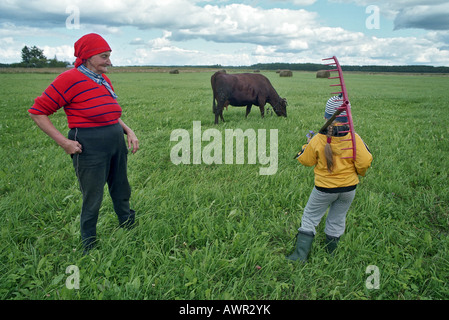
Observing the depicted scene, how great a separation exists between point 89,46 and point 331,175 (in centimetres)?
232

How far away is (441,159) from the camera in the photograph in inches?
207

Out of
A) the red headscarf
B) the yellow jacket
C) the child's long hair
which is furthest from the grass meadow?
the red headscarf

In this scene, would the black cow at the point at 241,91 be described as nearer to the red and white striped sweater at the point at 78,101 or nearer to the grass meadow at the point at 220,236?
the grass meadow at the point at 220,236

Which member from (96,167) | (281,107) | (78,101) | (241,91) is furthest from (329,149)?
(281,107)

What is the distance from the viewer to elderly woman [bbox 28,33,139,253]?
2213 mm

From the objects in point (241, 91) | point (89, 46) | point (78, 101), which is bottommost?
point (78, 101)

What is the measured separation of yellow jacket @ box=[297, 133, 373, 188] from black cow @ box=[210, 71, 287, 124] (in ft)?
19.6

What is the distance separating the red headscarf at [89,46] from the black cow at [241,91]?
6.17 meters

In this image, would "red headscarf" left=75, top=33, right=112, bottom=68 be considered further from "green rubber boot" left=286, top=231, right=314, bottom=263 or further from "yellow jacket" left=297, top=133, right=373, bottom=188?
"green rubber boot" left=286, top=231, right=314, bottom=263

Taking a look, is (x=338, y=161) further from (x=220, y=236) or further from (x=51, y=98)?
(x=51, y=98)

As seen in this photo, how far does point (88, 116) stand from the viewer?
2.31m


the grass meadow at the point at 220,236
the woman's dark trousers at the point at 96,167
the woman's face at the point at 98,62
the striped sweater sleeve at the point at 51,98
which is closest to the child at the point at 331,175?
the grass meadow at the point at 220,236
